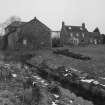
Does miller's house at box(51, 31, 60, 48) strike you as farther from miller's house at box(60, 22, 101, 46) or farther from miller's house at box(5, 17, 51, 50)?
miller's house at box(5, 17, 51, 50)

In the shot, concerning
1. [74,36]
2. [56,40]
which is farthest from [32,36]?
[74,36]

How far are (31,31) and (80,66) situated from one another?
27.2 metres

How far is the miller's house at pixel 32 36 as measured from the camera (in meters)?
50.2

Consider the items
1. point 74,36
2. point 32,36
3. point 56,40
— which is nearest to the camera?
point 32,36

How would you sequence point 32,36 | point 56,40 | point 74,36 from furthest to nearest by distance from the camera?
point 74,36 → point 56,40 → point 32,36

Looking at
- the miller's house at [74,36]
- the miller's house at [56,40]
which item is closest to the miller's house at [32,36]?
the miller's house at [56,40]

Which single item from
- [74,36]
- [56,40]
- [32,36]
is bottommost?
[56,40]

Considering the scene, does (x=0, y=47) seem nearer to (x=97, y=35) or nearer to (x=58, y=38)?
(x=58, y=38)

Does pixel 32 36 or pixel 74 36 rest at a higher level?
pixel 74 36

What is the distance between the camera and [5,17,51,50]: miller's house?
5022 centimetres

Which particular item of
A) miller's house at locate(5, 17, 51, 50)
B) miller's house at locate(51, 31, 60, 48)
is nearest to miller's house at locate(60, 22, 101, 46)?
miller's house at locate(51, 31, 60, 48)

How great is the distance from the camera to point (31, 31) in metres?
50.6

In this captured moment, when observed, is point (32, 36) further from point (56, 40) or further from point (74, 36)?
point (74, 36)

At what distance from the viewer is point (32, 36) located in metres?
50.9
